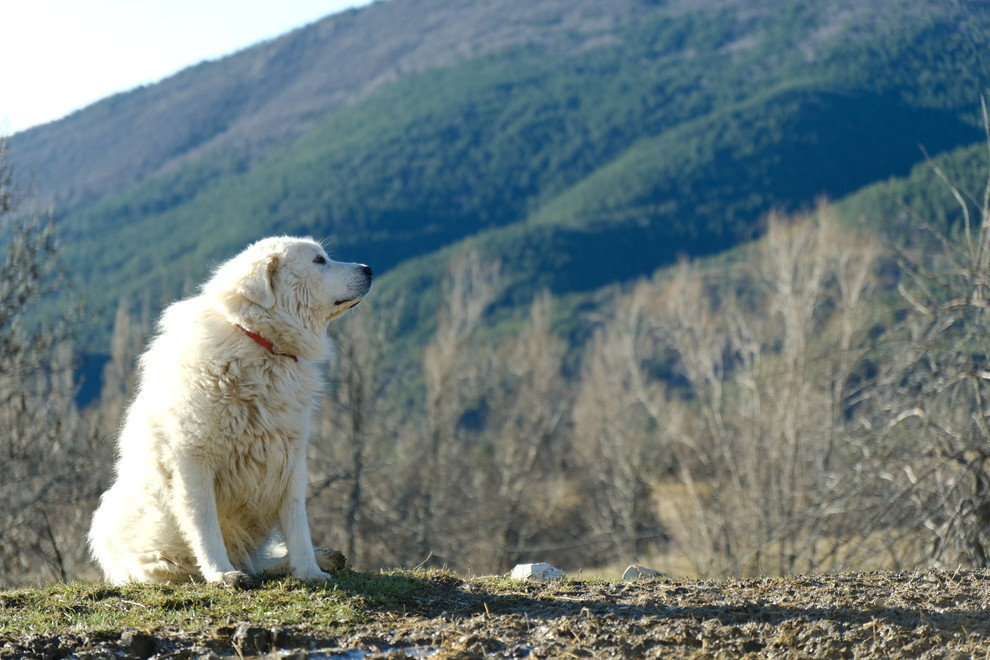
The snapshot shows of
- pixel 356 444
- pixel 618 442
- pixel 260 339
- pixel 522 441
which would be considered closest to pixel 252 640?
pixel 260 339

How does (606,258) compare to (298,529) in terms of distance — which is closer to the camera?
(298,529)

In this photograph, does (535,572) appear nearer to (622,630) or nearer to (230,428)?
(622,630)

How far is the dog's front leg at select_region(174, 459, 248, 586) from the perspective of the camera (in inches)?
248

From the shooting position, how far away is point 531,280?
110312 millimetres

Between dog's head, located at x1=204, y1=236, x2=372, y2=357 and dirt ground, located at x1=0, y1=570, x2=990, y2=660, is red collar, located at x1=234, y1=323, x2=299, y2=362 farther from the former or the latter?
dirt ground, located at x1=0, y1=570, x2=990, y2=660

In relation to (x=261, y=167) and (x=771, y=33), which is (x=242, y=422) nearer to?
(x=261, y=167)

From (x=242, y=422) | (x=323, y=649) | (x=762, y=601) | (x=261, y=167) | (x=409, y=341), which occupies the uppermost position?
(x=261, y=167)

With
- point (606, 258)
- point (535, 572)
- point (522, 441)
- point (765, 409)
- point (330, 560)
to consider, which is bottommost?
point (522, 441)

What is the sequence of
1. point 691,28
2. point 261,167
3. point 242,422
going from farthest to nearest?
1. point 691,28
2. point 261,167
3. point 242,422

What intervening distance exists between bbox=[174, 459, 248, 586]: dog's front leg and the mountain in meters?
74.8

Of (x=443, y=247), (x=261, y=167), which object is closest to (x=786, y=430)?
(x=443, y=247)

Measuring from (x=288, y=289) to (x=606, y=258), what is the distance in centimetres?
11292

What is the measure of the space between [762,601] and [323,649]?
257 cm

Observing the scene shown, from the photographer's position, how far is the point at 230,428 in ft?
21.0
